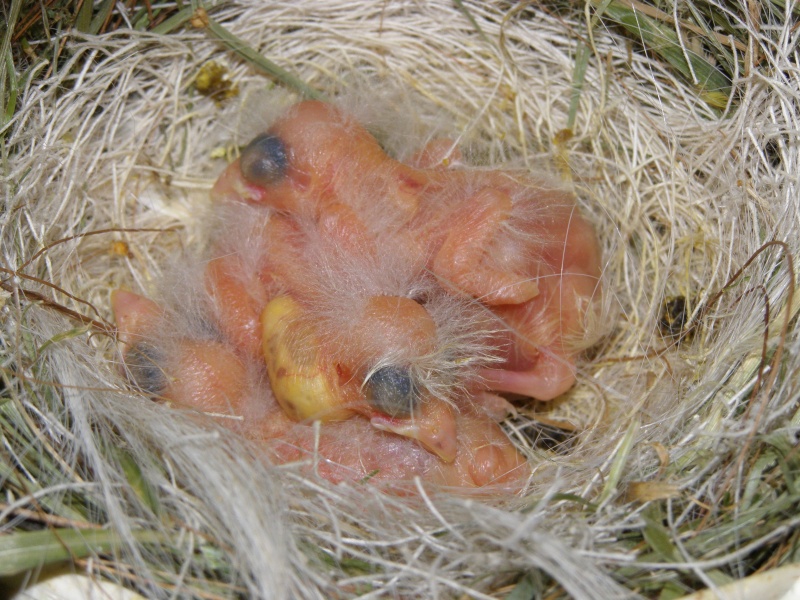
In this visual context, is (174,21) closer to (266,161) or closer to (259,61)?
(259,61)

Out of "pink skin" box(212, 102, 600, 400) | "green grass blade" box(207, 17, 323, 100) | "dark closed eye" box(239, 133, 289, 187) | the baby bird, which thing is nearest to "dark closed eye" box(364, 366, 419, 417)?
the baby bird

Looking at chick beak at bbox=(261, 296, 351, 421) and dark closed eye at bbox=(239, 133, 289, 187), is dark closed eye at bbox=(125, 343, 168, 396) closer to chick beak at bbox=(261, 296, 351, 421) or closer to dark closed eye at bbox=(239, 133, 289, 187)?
chick beak at bbox=(261, 296, 351, 421)

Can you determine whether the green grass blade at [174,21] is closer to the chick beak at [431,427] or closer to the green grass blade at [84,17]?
the green grass blade at [84,17]

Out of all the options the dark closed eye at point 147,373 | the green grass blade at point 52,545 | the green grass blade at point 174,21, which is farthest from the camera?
the green grass blade at point 174,21

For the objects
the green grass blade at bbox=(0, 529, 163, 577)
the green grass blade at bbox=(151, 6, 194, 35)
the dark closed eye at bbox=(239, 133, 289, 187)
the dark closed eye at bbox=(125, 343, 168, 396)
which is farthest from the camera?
the green grass blade at bbox=(151, 6, 194, 35)

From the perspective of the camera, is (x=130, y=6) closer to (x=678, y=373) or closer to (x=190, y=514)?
(x=190, y=514)

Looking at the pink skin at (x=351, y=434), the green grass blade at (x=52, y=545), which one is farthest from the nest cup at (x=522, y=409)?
the pink skin at (x=351, y=434)
